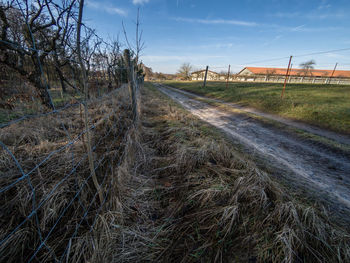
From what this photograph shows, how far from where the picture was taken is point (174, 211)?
1579mm

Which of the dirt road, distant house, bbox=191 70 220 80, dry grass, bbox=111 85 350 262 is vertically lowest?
the dirt road

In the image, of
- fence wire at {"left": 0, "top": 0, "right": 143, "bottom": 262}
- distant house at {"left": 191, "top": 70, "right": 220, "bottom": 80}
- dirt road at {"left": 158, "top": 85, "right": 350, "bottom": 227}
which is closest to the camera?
fence wire at {"left": 0, "top": 0, "right": 143, "bottom": 262}

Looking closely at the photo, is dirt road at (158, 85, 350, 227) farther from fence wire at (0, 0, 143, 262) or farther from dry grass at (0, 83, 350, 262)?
fence wire at (0, 0, 143, 262)

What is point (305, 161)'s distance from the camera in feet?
9.32

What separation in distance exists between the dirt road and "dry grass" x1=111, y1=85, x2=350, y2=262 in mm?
541

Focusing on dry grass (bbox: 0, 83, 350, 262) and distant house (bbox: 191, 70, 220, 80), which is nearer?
dry grass (bbox: 0, 83, 350, 262)

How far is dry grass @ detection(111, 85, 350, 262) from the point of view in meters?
1.18

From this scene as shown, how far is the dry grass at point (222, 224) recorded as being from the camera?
46.4 inches

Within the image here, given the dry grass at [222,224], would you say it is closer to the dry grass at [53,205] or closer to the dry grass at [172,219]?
the dry grass at [172,219]

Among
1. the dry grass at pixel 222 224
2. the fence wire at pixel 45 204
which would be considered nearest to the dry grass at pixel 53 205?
the fence wire at pixel 45 204

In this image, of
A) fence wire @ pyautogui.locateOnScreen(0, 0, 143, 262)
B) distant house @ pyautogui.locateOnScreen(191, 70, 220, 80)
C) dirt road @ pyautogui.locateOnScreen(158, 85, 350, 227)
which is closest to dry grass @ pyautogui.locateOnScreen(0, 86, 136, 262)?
fence wire @ pyautogui.locateOnScreen(0, 0, 143, 262)

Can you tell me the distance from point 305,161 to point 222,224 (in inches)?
106

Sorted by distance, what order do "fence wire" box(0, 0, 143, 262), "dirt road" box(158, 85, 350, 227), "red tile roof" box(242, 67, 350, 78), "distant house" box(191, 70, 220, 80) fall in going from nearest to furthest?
"fence wire" box(0, 0, 143, 262) → "dirt road" box(158, 85, 350, 227) → "red tile roof" box(242, 67, 350, 78) → "distant house" box(191, 70, 220, 80)

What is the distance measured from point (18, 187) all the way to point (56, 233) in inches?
Result: 26.4
